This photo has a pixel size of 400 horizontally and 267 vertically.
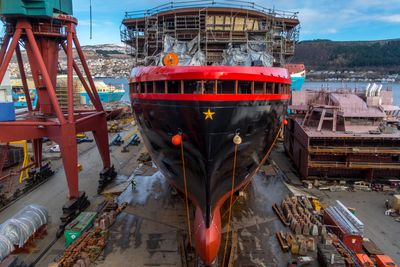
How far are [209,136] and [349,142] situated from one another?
14.6 m

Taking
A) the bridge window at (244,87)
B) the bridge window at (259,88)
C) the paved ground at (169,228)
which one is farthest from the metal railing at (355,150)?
the bridge window at (244,87)

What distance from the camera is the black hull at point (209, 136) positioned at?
8.10 meters

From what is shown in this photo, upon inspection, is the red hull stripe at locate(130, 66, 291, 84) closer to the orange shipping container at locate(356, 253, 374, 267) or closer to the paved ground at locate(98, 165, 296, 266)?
the paved ground at locate(98, 165, 296, 266)

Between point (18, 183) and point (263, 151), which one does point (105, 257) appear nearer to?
point (263, 151)

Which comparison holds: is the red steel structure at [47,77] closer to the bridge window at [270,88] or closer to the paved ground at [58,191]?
the paved ground at [58,191]

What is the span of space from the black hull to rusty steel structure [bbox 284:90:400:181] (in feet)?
31.2

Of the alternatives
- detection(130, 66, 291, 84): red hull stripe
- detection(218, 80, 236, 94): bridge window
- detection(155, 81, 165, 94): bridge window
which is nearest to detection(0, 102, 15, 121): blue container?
detection(130, 66, 291, 84): red hull stripe

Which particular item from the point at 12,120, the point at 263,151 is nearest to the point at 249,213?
the point at 263,151

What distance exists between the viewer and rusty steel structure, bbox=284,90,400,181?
18141 mm

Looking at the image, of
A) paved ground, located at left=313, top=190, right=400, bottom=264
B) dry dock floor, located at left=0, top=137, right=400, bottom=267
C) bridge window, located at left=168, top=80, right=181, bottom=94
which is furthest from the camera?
paved ground, located at left=313, top=190, right=400, bottom=264

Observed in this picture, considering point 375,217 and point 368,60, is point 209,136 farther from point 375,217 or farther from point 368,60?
point 368,60

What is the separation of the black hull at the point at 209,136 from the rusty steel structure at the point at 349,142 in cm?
950

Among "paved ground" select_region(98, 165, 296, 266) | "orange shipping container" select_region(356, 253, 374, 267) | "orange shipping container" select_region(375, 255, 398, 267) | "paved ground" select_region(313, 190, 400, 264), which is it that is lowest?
"paved ground" select_region(313, 190, 400, 264)

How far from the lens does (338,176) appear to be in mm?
19422
